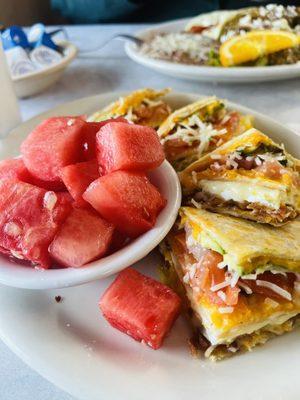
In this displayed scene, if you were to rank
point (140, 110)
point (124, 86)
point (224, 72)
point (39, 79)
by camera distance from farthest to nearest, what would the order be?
→ point (124, 86)
point (39, 79)
point (224, 72)
point (140, 110)

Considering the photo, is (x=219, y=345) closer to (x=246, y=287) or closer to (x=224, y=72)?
(x=246, y=287)

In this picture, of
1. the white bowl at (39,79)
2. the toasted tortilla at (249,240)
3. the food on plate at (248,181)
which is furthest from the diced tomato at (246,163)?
the white bowl at (39,79)

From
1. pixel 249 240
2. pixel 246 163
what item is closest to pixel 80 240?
pixel 249 240

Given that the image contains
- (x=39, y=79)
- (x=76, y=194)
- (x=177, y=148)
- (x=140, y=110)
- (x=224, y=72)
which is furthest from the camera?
(x=39, y=79)

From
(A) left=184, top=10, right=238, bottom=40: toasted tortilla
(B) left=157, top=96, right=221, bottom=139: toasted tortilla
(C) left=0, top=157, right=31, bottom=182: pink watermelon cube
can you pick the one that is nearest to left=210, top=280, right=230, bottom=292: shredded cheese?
(C) left=0, top=157, right=31, bottom=182: pink watermelon cube

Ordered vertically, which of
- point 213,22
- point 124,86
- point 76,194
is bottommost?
point 124,86

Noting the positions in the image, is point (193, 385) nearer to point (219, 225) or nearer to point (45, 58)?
point (219, 225)

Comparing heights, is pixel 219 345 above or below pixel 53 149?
below
